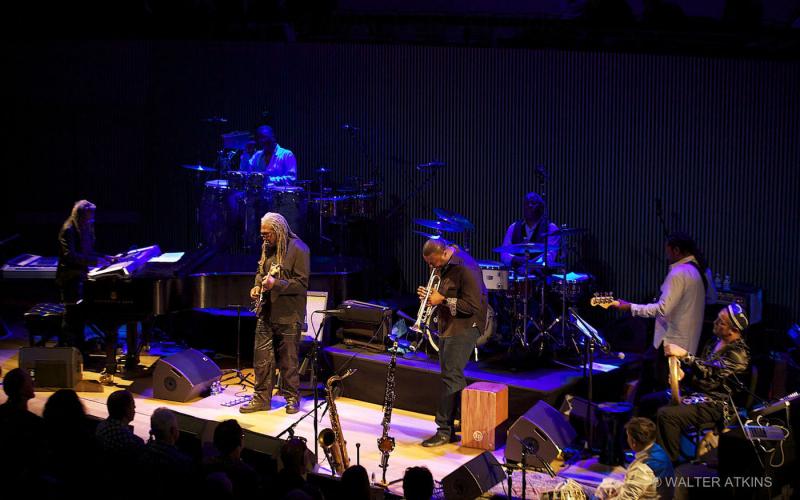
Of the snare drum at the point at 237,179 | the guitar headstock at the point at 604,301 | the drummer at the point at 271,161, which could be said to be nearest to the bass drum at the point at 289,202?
the drummer at the point at 271,161

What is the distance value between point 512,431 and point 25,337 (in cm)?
774

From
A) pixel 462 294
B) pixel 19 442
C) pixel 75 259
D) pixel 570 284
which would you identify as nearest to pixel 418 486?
pixel 19 442

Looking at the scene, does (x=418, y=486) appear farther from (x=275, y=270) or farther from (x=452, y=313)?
(x=275, y=270)

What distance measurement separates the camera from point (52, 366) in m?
9.31

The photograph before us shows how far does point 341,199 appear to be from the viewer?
11445 mm

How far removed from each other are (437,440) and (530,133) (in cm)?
532

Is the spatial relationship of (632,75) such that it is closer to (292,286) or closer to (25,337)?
(292,286)

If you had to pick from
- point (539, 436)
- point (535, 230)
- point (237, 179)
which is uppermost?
point (237, 179)

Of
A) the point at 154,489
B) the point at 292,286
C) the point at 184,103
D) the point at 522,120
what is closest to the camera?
the point at 154,489

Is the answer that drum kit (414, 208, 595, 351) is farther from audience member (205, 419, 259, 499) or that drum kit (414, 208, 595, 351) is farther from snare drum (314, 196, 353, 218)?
audience member (205, 419, 259, 499)

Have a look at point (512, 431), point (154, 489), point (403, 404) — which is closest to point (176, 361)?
point (403, 404)

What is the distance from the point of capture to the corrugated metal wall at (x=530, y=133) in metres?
10.7

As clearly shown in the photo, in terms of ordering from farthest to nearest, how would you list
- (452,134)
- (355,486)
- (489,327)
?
(452,134) < (489,327) < (355,486)

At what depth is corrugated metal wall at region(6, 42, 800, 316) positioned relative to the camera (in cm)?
1072
